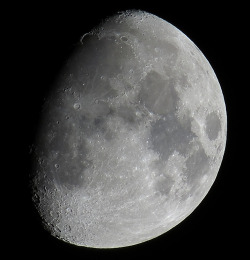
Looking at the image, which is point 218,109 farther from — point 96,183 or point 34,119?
point 34,119

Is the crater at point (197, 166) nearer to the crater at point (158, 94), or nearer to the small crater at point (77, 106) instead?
the crater at point (158, 94)

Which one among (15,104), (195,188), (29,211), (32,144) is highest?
(15,104)

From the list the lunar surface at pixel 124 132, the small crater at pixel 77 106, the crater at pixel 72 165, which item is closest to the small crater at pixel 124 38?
the lunar surface at pixel 124 132

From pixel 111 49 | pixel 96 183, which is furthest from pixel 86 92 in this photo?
pixel 96 183

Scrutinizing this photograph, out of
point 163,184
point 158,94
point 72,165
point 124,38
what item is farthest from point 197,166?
point 124,38

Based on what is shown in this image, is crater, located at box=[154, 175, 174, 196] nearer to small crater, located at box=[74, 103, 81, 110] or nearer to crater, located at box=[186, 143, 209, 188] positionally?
crater, located at box=[186, 143, 209, 188]

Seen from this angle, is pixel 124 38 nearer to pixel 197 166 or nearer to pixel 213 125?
pixel 213 125
